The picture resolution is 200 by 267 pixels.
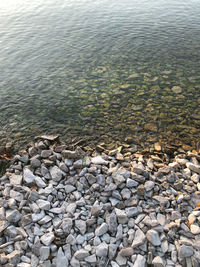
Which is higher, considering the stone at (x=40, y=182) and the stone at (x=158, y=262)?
the stone at (x=40, y=182)

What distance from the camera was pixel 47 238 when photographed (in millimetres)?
5082

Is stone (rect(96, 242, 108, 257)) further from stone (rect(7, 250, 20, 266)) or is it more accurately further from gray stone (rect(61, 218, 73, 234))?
stone (rect(7, 250, 20, 266))

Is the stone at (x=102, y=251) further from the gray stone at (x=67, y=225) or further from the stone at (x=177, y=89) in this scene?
the stone at (x=177, y=89)

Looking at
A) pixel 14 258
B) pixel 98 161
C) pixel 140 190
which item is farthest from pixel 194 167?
pixel 14 258

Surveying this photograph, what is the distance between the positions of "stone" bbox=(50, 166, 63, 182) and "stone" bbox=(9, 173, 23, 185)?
0.88 metres

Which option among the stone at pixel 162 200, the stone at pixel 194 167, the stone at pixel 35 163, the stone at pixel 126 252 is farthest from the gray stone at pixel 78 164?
the stone at pixel 194 167

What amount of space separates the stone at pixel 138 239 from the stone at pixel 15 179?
339cm

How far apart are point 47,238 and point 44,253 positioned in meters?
0.30

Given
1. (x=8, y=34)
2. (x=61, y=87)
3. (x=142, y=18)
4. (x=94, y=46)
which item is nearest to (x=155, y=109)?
(x=61, y=87)

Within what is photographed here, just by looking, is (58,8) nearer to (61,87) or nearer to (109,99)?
(61,87)

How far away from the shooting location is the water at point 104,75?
8.91 metres

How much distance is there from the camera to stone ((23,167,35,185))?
6.32 metres

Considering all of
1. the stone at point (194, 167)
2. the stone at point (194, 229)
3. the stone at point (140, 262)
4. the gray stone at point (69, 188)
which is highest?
the gray stone at point (69, 188)

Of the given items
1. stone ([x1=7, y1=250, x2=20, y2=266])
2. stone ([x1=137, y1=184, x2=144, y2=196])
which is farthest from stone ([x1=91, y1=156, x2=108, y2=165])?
stone ([x1=7, y1=250, x2=20, y2=266])
